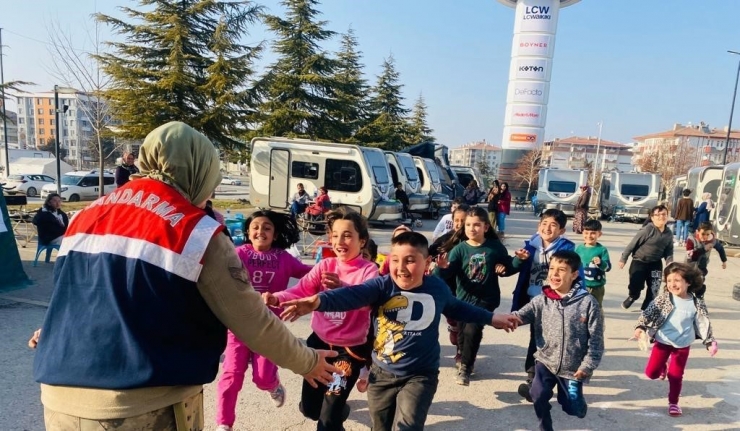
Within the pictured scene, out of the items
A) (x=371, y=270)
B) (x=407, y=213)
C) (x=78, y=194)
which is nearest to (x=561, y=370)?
(x=371, y=270)

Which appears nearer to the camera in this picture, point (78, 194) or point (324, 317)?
point (324, 317)

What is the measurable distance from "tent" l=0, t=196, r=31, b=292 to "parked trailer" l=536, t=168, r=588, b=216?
72.1 feet

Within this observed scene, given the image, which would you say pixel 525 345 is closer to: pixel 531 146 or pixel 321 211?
pixel 321 211

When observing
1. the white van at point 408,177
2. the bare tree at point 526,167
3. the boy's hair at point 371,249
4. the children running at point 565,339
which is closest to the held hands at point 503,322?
the children running at point 565,339

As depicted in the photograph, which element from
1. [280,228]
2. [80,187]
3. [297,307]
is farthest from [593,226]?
[80,187]

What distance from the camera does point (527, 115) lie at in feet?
128

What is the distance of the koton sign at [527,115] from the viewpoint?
127 ft

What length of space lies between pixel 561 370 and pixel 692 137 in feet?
399

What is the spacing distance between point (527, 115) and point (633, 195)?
17.4m

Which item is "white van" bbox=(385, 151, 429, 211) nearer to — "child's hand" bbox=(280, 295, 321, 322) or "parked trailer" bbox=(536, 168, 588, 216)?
"parked trailer" bbox=(536, 168, 588, 216)

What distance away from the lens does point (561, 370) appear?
3.28 meters

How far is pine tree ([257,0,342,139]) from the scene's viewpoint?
2564cm

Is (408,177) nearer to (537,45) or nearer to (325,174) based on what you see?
(325,174)

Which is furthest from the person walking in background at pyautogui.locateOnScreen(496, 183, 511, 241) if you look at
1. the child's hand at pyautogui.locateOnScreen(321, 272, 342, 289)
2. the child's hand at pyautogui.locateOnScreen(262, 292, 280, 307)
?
the child's hand at pyautogui.locateOnScreen(262, 292, 280, 307)
